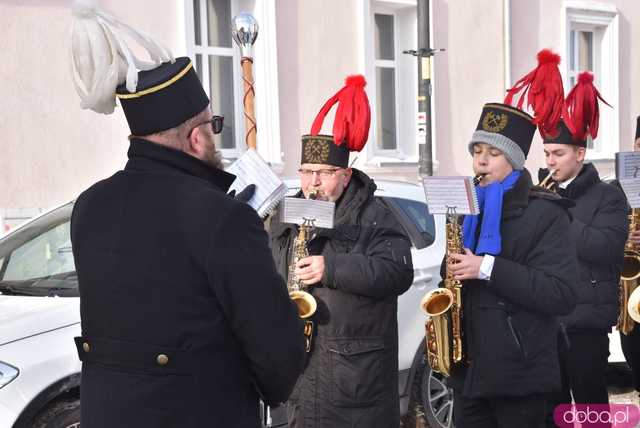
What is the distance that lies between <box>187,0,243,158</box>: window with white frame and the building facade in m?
0.01

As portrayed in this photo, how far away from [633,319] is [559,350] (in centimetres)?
107

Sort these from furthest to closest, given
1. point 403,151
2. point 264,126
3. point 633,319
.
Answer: point 403,151
point 264,126
point 633,319

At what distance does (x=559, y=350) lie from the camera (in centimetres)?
403

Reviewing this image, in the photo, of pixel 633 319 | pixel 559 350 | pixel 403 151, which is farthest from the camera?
pixel 403 151

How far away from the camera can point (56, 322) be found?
427 centimetres

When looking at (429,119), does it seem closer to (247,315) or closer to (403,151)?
(403,151)

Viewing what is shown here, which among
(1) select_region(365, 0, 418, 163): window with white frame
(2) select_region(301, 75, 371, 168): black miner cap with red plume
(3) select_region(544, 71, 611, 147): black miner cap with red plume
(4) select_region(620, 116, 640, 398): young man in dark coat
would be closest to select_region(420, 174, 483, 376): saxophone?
(2) select_region(301, 75, 371, 168): black miner cap with red plume

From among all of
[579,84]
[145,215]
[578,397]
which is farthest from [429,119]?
[145,215]

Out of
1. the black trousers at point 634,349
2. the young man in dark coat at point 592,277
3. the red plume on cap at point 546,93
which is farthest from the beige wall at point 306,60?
the red plume on cap at point 546,93

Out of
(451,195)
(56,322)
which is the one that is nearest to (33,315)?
(56,322)

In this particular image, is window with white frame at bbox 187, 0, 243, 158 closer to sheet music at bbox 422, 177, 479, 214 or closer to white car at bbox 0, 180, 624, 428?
white car at bbox 0, 180, 624, 428

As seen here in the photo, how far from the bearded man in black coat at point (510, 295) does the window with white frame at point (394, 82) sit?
9.00 metres

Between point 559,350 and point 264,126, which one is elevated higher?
point 264,126

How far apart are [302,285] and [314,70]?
8.17 metres
